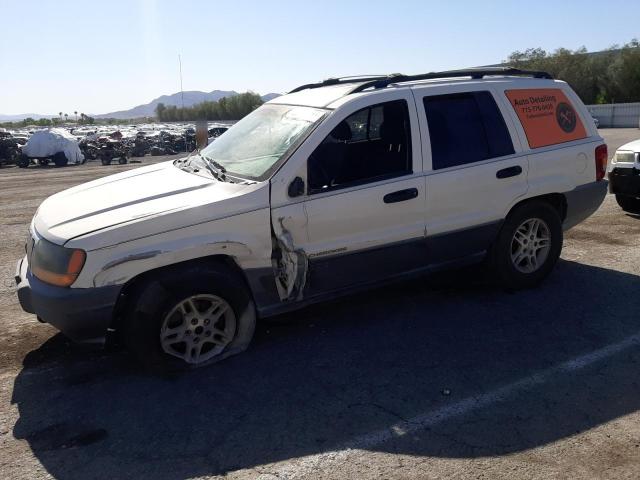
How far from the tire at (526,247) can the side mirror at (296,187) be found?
1996 mm

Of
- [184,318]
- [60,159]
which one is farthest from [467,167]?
[60,159]

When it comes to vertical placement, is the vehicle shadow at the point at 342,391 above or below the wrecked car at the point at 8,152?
below

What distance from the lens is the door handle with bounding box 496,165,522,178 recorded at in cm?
500

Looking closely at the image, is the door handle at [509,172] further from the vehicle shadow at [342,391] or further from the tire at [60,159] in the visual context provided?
the tire at [60,159]

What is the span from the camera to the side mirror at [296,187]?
4156 mm

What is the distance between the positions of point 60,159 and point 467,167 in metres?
28.6

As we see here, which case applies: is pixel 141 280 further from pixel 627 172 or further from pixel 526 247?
pixel 627 172

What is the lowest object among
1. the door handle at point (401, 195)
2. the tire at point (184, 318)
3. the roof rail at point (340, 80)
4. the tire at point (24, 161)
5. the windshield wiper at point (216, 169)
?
the tire at point (184, 318)

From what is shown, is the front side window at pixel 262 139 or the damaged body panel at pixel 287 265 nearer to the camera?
the damaged body panel at pixel 287 265

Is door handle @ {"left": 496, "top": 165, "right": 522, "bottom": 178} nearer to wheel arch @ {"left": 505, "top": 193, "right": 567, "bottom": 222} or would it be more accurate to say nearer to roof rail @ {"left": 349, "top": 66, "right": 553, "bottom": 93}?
wheel arch @ {"left": 505, "top": 193, "right": 567, "bottom": 222}

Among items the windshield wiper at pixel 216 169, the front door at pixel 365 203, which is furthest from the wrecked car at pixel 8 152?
the front door at pixel 365 203

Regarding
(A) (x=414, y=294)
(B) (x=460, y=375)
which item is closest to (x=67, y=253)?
(B) (x=460, y=375)

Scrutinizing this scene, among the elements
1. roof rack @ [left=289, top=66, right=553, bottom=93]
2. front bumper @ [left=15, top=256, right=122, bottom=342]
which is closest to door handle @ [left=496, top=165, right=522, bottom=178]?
roof rack @ [left=289, top=66, right=553, bottom=93]

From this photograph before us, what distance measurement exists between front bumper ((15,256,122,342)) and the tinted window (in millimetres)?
1567
